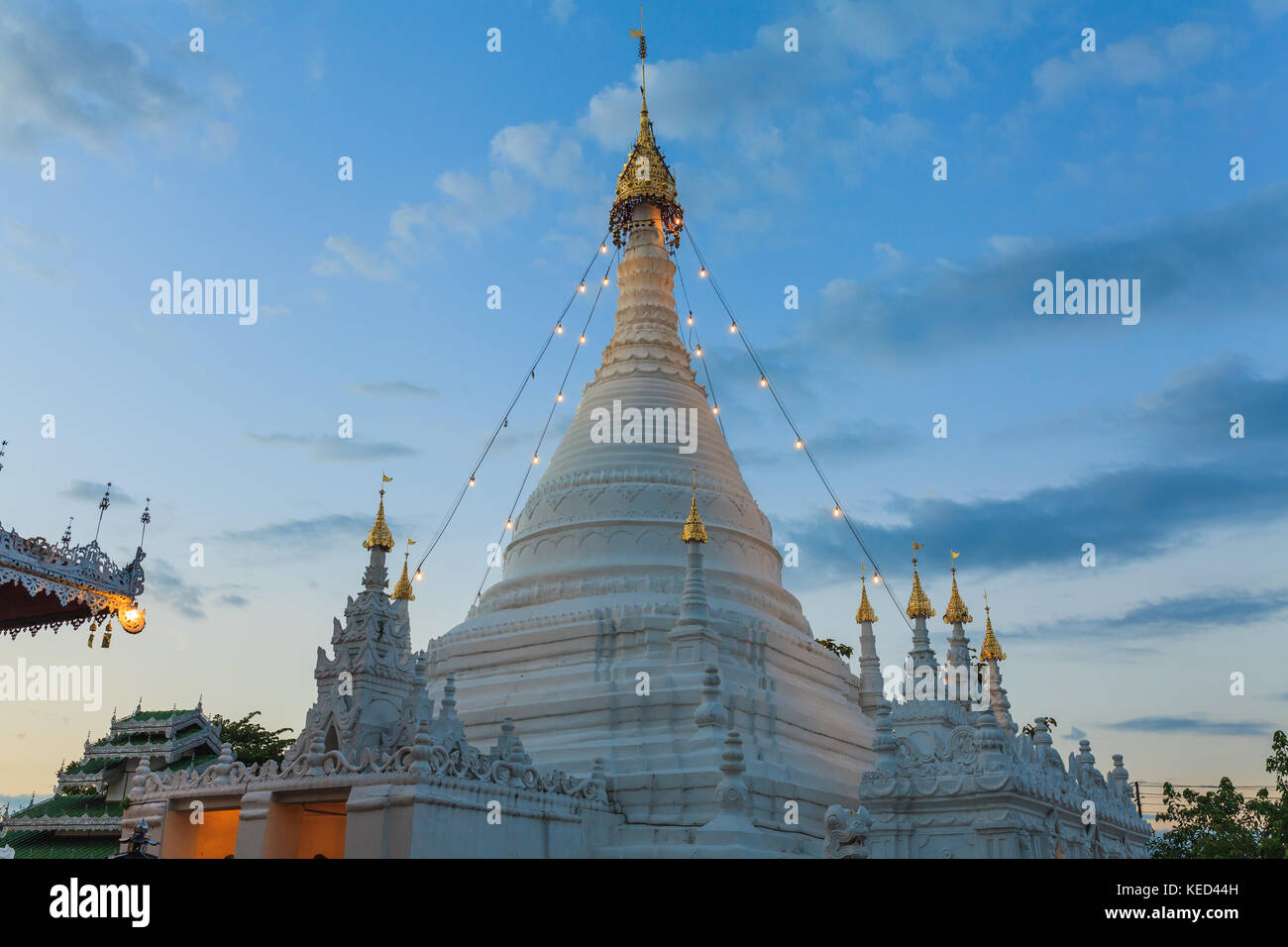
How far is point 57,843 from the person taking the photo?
112 ft

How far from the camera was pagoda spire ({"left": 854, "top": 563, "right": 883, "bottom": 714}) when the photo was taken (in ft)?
109

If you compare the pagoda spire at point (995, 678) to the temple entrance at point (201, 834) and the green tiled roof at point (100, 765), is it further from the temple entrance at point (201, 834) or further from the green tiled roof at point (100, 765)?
the green tiled roof at point (100, 765)

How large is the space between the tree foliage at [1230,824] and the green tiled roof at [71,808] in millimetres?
33806

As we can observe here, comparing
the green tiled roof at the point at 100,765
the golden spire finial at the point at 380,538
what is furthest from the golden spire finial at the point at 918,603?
the green tiled roof at the point at 100,765

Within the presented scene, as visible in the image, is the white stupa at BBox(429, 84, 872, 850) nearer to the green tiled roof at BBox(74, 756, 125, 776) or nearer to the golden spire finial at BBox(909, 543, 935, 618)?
the golden spire finial at BBox(909, 543, 935, 618)

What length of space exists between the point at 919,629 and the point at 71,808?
29288 millimetres

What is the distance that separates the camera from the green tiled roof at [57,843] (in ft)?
110

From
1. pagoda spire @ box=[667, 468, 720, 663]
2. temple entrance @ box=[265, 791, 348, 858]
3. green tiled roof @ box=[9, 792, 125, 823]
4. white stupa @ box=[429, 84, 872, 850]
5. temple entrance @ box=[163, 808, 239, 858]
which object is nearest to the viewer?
temple entrance @ box=[265, 791, 348, 858]

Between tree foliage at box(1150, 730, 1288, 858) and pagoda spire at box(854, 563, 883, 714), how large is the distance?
9011 mm

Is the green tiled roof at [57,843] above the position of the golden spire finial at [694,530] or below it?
below

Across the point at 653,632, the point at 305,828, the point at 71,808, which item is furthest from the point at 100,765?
the point at 653,632

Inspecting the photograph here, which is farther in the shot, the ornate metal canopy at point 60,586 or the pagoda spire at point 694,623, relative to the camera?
the pagoda spire at point 694,623

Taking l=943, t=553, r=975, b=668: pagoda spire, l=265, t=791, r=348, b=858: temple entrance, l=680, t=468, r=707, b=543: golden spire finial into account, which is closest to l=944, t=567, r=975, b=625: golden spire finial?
l=943, t=553, r=975, b=668: pagoda spire

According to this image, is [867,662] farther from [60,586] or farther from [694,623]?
[60,586]
